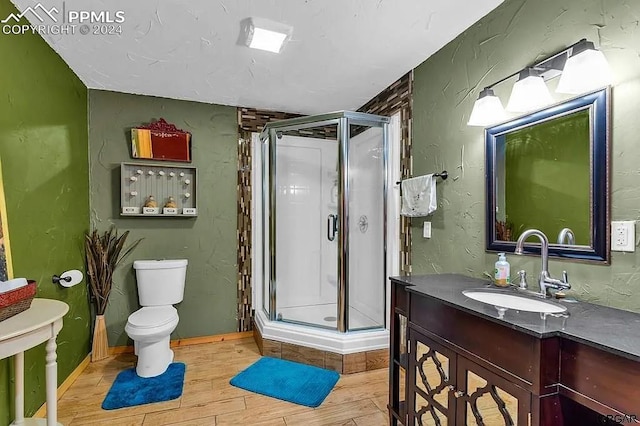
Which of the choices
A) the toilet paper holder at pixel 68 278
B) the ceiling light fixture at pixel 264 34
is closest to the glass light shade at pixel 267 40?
the ceiling light fixture at pixel 264 34

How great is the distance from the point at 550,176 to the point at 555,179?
3cm

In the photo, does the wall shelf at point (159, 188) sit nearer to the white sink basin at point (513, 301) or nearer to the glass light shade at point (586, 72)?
the white sink basin at point (513, 301)

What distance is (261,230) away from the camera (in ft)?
10.5

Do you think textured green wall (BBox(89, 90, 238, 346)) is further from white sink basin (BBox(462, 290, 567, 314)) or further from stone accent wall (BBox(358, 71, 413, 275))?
white sink basin (BBox(462, 290, 567, 314))

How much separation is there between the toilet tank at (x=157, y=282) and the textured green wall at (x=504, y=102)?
6.64 ft

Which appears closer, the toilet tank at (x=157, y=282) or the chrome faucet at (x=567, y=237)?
the chrome faucet at (x=567, y=237)

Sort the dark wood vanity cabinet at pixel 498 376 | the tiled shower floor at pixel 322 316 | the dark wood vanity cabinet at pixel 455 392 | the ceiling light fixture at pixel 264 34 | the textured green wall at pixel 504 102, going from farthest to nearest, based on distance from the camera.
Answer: the tiled shower floor at pixel 322 316 → the ceiling light fixture at pixel 264 34 → the textured green wall at pixel 504 102 → the dark wood vanity cabinet at pixel 455 392 → the dark wood vanity cabinet at pixel 498 376

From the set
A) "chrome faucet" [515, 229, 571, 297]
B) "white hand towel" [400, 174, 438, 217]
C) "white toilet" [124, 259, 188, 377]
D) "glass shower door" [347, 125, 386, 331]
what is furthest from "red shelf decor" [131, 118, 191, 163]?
"chrome faucet" [515, 229, 571, 297]

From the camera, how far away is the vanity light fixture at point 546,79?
3.98ft

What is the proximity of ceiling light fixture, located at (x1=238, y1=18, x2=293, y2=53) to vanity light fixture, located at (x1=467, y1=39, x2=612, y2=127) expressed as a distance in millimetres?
1190

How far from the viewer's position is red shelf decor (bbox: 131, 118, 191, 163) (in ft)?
9.28

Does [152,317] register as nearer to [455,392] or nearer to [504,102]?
[455,392]

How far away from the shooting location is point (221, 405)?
80.0 inches

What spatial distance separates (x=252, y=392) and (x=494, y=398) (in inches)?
62.9
